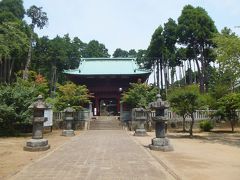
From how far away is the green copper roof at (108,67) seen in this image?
41.6m

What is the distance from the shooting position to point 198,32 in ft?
148

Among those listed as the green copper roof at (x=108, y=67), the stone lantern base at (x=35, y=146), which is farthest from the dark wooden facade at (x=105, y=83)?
the stone lantern base at (x=35, y=146)

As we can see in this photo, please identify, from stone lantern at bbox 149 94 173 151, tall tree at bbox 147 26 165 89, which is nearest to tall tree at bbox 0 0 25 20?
tall tree at bbox 147 26 165 89

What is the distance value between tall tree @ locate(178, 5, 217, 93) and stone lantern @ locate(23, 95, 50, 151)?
31.3 meters

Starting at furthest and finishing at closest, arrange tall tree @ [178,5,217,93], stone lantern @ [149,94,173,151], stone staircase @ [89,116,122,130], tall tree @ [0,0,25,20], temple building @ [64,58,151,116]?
tall tree @ [0,0,25,20] → tall tree @ [178,5,217,93] → temple building @ [64,58,151,116] → stone staircase @ [89,116,122,130] → stone lantern @ [149,94,173,151]

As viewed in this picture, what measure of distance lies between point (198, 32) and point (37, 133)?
1308 inches

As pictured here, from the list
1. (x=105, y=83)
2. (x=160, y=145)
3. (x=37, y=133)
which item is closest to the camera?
(x=160, y=145)

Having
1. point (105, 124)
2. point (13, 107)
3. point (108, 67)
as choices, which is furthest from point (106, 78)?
point (13, 107)

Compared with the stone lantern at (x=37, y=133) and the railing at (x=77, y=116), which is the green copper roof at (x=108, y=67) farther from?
the stone lantern at (x=37, y=133)

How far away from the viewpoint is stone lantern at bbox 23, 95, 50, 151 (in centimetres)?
1579

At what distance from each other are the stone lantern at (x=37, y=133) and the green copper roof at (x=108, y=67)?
78.5ft

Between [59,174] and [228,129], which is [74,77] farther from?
[59,174]

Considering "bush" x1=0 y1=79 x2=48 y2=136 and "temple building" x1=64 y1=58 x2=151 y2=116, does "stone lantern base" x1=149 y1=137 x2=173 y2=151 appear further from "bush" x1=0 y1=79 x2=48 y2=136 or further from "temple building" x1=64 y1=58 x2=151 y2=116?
"temple building" x1=64 y1=58 x2=151 y2=116

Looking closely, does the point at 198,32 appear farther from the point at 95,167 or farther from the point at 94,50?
the point at 94,50
